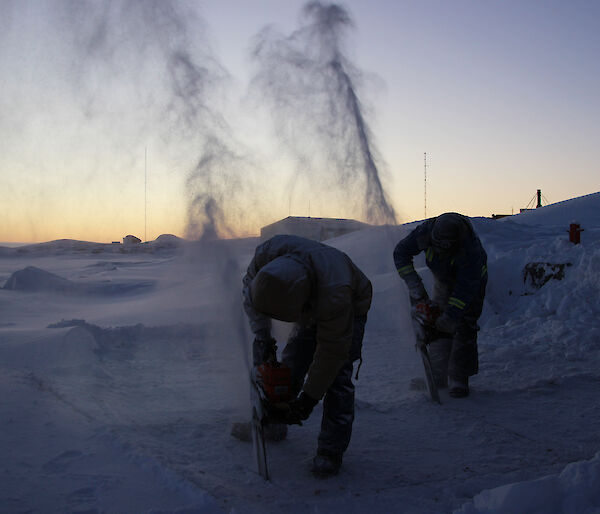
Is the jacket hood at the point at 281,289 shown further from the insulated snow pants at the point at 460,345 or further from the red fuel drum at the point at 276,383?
the insulated snow pants at the point at 460,345

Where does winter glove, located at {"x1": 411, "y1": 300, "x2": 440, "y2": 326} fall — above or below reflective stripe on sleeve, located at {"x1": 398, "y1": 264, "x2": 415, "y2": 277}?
below

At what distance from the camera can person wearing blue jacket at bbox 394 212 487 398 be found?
12.4 feet

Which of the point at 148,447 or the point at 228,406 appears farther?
the point at 228,406

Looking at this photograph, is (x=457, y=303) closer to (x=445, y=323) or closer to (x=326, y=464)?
(x=445, y=323)

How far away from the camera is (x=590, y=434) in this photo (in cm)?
321

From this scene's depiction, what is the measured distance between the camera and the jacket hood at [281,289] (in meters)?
2.24

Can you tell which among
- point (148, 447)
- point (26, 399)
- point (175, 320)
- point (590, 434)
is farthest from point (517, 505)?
point (175, 320)

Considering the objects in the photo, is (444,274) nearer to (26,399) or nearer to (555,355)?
→ (555,355)

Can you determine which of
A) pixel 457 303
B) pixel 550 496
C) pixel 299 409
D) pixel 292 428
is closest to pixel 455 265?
pixel 457 303

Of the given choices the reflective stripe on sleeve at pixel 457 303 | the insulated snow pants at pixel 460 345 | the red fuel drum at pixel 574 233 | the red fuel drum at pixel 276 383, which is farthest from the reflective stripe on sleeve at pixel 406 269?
the red fuel drum at pixel 574 233

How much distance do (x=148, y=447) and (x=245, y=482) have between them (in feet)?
2.04

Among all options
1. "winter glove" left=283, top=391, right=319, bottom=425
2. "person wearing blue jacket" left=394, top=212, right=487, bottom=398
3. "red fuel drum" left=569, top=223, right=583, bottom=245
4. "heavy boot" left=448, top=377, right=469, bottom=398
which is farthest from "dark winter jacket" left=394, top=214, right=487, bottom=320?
"red fuel drum" left=569, top=223, right=583, bottom=245

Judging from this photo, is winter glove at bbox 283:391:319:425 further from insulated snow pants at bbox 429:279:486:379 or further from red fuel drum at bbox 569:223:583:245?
red fuel drum at bbox 569:223:583:245

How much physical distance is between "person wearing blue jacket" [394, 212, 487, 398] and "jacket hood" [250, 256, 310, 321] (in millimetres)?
1793
